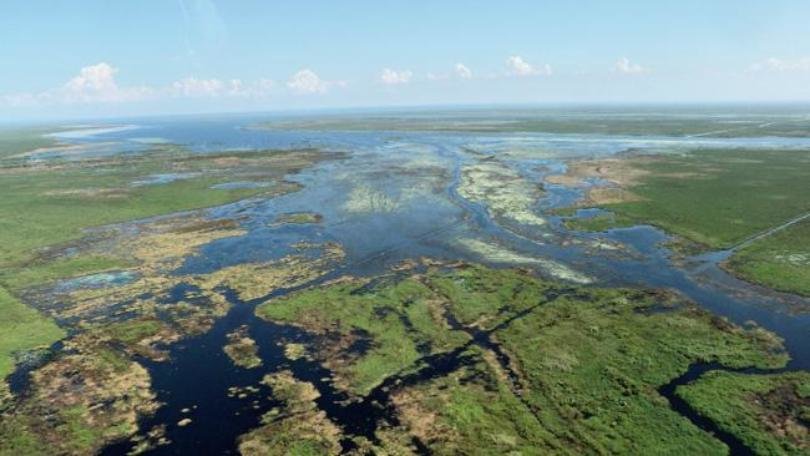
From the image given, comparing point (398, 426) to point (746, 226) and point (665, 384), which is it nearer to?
point (665, 384)

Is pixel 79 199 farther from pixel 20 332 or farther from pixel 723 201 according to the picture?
pixel 723 201

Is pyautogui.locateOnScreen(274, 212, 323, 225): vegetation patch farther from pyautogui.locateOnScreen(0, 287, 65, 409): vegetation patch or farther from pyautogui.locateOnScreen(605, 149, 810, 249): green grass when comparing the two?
pyautogui.locateOnScreen(605, 149, 810, 249): green grass

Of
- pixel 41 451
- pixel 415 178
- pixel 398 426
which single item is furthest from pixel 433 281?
pixel 415 178

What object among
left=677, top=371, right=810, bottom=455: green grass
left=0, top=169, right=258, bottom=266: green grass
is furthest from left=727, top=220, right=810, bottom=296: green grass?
left=0, top=169, right=258, bottom=266: green grass

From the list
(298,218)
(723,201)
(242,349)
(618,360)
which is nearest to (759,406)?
(618,360)

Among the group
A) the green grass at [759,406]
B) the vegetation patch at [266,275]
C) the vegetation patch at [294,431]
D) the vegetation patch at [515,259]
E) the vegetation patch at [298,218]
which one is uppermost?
the vegetation patch at [298,218]

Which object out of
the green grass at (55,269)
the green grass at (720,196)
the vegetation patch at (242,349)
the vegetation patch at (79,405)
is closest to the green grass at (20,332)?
the vegetation patch at (79,405)

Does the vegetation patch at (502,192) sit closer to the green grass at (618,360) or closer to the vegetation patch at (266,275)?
the vegetation patch at (266,275)
